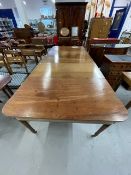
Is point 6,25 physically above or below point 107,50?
below

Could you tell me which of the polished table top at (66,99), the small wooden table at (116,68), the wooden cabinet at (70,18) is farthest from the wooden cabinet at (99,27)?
the polished table top at (66,99)

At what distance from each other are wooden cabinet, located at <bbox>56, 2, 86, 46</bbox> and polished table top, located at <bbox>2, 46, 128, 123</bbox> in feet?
5.51

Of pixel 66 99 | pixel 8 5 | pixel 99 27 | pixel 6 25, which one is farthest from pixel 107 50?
pixel 8 5

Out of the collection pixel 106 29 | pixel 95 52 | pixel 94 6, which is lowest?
pixel 95 52

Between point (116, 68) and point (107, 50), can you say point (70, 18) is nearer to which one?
point (107, 50)

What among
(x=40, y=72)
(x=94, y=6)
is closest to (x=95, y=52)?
(x=40, y=72)

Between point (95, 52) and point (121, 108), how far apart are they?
84.2 inches

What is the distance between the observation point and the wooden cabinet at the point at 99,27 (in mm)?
3293

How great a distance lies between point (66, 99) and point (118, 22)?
3.64 metres

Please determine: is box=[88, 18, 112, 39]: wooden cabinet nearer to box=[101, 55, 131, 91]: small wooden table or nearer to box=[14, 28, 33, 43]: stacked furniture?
box=[101, 55, 131, 91]: small wooden table

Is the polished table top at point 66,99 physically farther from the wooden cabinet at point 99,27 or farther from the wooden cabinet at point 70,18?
the wooden cabinet at point 99,27

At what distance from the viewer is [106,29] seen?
3.41 m

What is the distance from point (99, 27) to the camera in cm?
337

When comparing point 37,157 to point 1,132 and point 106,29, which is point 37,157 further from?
point 106,29
